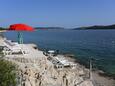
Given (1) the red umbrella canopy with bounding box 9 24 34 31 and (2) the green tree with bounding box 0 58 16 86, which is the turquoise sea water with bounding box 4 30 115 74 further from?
(2) the green tree with bounding box 0 58 16 86

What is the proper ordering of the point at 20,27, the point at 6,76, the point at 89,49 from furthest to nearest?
the point at 89,49, the point at 20,27, the point at 6,76

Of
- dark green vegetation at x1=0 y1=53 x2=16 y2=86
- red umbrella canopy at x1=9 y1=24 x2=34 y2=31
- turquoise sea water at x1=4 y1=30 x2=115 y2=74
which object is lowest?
turquoise sea water at x1=4 y1=30 x2=115 y2=74

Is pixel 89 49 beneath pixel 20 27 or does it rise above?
beneath

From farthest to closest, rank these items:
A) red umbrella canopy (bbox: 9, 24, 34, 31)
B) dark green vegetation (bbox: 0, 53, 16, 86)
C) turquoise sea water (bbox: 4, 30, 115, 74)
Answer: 1. turquoise sea water (bbox: 4, 30, 115, 74)
2. red umbrella canopy (bbox: 9, 24, 34, 31)
3. dark green vegetation (bbox: 0, 53, 16, 86)

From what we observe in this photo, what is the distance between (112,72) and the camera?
134ft

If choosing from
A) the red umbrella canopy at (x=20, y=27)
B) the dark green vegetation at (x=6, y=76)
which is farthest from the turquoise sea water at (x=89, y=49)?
the dark green vegetation at (x=6, y=76)

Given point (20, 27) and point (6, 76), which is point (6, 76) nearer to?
point (6, 76)

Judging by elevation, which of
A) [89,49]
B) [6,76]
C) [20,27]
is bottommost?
[89,49]

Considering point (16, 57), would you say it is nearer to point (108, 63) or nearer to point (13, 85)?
point (13, 85)

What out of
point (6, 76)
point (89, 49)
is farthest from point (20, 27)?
point (89, 49)

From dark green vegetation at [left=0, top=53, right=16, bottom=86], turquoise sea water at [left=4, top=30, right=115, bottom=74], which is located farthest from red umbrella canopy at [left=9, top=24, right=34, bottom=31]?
turquoise sea water at [left=4, top=30, right=115, bottom=74]

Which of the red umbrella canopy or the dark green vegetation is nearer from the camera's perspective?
the dark green vegetation

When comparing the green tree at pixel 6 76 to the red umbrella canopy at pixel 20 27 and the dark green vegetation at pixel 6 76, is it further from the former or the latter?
the red umbrella canopy at pixel 20 27

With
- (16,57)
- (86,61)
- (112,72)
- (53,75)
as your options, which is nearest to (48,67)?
(53,75)
